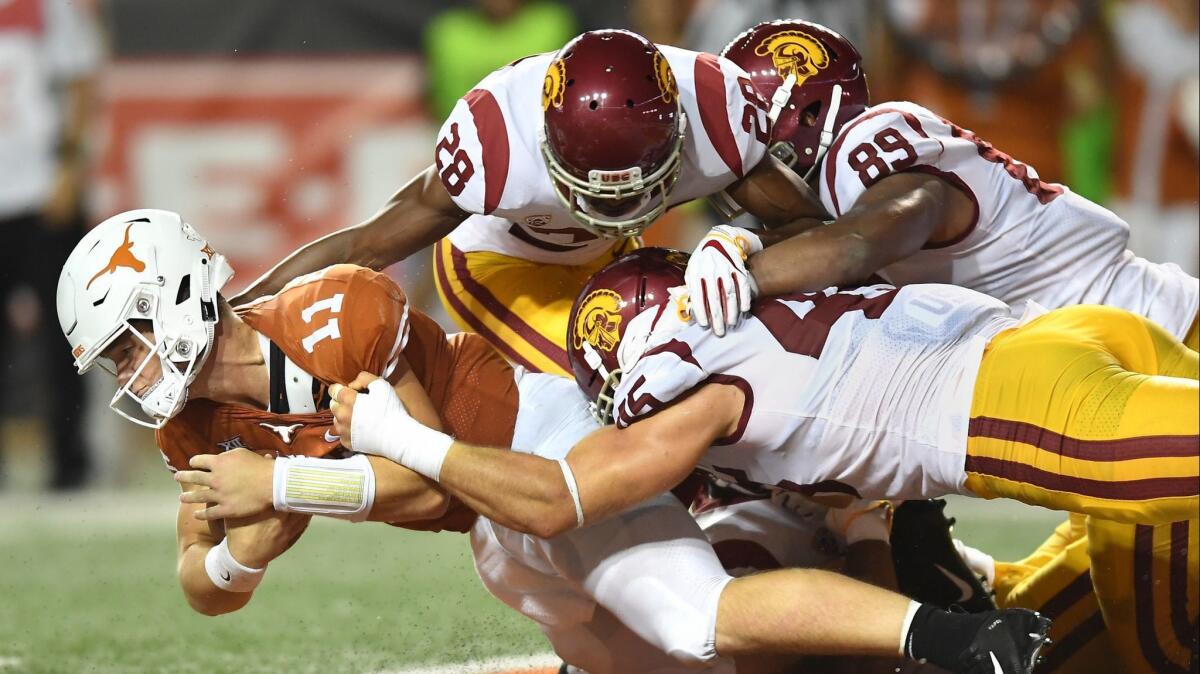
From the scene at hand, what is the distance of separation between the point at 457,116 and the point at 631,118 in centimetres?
67

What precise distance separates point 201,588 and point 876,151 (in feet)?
6.71

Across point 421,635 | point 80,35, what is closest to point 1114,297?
point 421,635

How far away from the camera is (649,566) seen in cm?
335

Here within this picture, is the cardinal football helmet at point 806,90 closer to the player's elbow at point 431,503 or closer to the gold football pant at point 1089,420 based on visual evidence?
the gold football pant at point 1089,420

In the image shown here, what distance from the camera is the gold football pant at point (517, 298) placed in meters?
4.20

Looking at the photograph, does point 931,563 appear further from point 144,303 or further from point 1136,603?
point 144,303

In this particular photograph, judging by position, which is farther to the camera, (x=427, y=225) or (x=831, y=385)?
(x=427, y=225)

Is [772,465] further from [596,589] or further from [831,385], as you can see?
[596,589]

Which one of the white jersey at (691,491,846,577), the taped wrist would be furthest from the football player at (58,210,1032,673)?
the white jersey at (691,491,846,577)

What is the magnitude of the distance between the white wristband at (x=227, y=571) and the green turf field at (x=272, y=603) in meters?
0.77

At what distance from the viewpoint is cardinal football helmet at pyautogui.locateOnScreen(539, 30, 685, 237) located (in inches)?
139

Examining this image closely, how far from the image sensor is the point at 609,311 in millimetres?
3453

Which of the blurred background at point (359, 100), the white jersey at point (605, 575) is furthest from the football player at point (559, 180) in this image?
the blurred background at point (359, 100)

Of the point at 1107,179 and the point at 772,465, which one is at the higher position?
the point at 772,465
